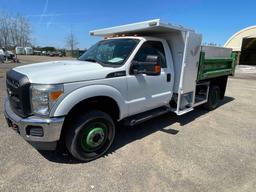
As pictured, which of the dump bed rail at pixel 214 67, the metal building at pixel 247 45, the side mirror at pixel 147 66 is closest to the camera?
the side mirror at pixel 147 66

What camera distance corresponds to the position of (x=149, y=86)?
3.79 m

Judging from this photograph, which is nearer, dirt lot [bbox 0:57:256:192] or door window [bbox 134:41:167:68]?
dirt lot [bbox 0:57:256:192]

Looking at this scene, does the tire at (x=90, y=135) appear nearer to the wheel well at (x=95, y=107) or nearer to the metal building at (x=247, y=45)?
the wheel well at (x=95, y=107)

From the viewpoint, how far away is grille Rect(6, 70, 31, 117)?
103 inches

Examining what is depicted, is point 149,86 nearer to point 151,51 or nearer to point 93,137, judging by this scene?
point 151,51

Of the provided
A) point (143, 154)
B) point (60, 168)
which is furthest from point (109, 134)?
point (60, 168)

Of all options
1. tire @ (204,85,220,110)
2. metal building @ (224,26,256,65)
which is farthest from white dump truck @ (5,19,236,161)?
metal building @ (224,26,256,65)

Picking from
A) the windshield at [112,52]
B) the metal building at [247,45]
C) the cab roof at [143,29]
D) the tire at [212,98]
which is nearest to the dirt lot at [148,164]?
the tire at [212,98]

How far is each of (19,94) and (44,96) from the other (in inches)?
16.6

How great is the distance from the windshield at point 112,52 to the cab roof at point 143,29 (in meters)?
0.32

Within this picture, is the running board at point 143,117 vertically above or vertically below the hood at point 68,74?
below

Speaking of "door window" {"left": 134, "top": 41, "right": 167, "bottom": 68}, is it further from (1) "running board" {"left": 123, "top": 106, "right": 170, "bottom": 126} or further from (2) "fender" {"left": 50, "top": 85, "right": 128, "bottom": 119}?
(1) "running board" {"left": 123, "top": 106, "right": 170, "bottom": 126}

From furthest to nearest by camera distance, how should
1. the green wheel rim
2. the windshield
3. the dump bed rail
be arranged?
the dump bed rail, the windshield, the green wheel rim

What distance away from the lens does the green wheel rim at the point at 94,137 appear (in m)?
3.13
